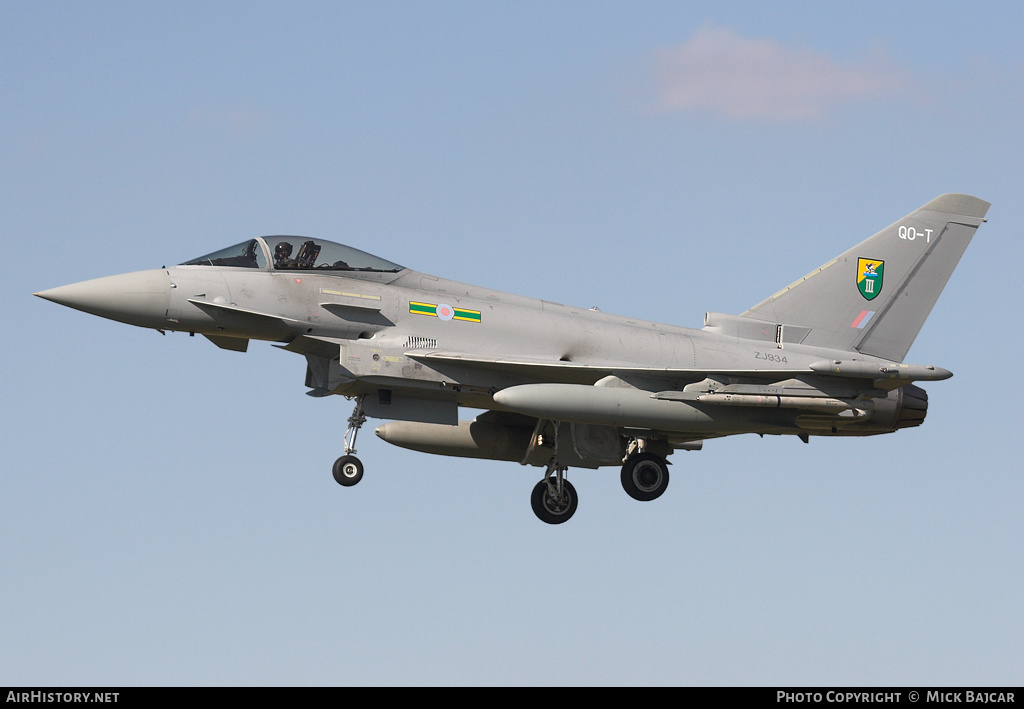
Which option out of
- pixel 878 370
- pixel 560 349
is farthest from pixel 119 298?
pixel 878 370

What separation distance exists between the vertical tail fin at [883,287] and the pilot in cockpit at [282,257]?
23.2 feet

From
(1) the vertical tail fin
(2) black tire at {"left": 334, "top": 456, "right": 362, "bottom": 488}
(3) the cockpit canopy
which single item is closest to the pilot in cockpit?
(3) the cockpit canopy

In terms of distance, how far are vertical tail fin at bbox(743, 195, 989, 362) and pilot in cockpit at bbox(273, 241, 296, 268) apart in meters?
7.09

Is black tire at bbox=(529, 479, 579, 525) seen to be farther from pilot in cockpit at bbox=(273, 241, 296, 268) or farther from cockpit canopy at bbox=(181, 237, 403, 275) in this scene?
pilot in cockpit at bbox=(273, 241, 296, 268)

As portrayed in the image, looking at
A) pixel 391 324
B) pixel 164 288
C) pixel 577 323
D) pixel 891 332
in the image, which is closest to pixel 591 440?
pixel 577 323

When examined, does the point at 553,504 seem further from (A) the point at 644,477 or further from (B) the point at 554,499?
(A) the point at 644,477

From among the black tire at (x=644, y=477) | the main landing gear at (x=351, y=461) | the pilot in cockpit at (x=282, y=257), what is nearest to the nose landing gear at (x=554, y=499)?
the black tire at (x=644, y=477)

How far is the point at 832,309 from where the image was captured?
829 inches

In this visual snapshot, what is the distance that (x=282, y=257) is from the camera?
18.6 m

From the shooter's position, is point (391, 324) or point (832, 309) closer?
point (391, 324)
